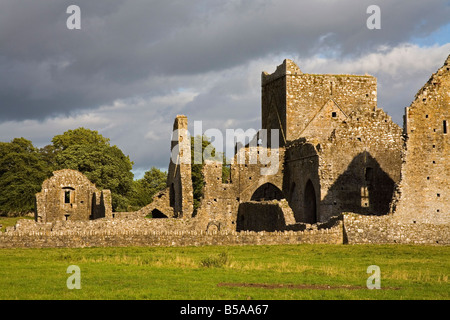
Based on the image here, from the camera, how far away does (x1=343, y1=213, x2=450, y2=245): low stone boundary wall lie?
3334 centimetres

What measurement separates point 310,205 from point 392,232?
12.9 metres

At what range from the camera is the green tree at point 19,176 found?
76188 mm

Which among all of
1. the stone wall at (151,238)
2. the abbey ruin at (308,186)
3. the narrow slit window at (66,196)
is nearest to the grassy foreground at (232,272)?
the stone wall at (151,238)

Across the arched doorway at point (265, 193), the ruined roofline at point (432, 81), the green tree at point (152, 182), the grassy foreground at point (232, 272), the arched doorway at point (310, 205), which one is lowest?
the grassy foreground at point (232, 272)

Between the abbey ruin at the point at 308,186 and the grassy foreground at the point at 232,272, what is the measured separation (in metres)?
2.01

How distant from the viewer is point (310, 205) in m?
46.2

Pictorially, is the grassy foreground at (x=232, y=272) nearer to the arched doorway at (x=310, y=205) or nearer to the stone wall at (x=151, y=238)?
the stone wall at (x=151, y=238)

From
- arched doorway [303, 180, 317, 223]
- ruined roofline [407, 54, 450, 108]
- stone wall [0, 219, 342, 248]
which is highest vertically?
ruined roofline [407, 54, 450, 108]

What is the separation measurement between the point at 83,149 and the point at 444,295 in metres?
57.5

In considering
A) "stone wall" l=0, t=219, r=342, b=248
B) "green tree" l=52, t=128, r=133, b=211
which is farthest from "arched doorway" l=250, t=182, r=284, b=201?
"green tree" l=52, t=128, r=133, b=211

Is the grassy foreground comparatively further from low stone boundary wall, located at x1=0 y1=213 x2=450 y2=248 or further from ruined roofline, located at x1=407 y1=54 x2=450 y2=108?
ruined roofline, located at x1=407 y1=54 x2=450 y2=108

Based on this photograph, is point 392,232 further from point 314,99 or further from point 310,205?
point 314,99

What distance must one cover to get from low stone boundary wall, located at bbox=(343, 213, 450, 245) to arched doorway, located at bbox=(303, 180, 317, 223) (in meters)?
12.0
